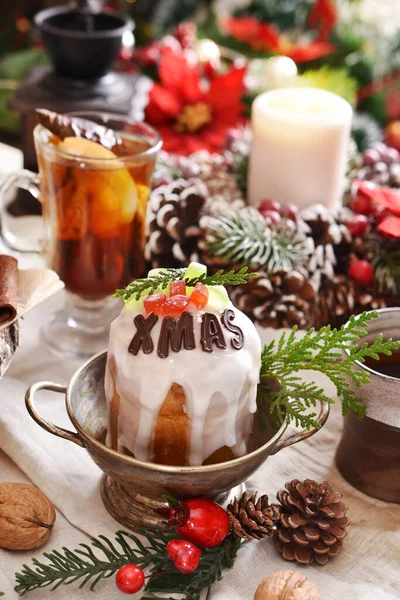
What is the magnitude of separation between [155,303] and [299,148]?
0.50 m

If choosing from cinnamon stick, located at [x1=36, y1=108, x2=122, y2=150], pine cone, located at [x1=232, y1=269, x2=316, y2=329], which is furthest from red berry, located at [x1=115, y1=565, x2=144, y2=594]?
cinnamon stick, located at [x1=36, y1=108, x2=122, y2=150]

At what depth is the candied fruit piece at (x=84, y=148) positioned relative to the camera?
3.33 feet

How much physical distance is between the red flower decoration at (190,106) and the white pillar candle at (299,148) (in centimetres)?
37

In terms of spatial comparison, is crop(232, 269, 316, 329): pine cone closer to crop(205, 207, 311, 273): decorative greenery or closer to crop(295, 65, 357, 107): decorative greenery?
crop(205, 207, 311, 273): decorative greenery

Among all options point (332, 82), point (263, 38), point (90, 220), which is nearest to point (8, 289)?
point (90, 220)

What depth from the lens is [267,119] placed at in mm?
1176

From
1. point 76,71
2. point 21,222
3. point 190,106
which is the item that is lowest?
point 21,222

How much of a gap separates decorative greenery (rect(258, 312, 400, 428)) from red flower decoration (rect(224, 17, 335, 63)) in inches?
43.7

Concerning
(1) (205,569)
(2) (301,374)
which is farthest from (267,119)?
(1) (205,569)

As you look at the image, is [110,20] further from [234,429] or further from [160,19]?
[234,429]

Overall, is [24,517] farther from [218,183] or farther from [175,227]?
[218,183]

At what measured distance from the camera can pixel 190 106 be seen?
161 centimetres

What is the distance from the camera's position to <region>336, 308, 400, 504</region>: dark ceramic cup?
817 millimetres

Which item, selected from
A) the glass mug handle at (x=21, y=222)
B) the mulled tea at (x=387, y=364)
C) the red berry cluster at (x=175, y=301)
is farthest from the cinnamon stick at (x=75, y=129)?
the mulled tea at (x=387, y=364)
